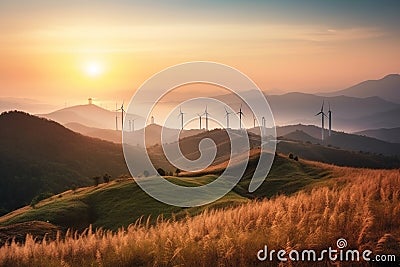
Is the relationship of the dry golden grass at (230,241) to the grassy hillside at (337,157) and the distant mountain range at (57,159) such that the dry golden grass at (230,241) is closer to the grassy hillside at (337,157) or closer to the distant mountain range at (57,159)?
the distant mountain range at (57,159)

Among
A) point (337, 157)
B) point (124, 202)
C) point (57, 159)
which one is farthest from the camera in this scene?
point (337, 157)

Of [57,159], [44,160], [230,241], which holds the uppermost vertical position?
[57,159]

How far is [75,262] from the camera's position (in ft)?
37.9

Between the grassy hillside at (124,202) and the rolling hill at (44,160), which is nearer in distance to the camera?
the grassy hillside at (124,202)

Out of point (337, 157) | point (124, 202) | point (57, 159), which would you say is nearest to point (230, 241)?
point (124, 202)

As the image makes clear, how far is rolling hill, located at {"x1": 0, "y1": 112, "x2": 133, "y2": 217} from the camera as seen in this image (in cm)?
13975

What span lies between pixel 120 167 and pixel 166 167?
59.5ft

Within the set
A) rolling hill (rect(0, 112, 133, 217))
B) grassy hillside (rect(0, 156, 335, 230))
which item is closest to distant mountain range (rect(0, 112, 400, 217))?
rolling hill (rect(0, 112, 133, 217))

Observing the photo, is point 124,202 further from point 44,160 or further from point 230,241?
point 44,160

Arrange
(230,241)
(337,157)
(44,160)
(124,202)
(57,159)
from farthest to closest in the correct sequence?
1. (337,157)
2. (57,159)
3. (44,160)
4. (124,202)
5. (230,241)

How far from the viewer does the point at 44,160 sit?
165 metres

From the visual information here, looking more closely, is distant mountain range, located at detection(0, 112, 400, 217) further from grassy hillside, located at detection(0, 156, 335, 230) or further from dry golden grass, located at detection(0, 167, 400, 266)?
dry golden grass, located at detection(0, 167, 400, 266)

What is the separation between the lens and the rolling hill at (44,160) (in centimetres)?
13975

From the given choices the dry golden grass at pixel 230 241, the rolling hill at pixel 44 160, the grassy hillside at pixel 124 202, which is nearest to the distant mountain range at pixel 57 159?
the rolling hill at pixel 44 160
